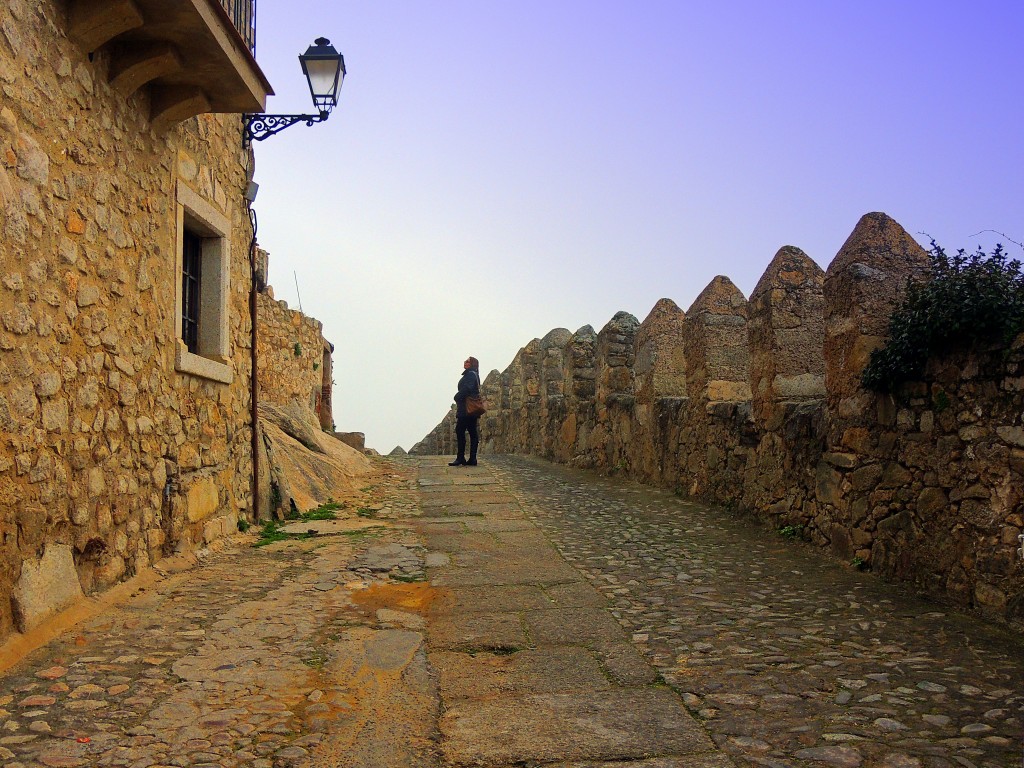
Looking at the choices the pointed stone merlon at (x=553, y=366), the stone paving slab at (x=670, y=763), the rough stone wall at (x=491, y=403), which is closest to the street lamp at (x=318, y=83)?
the stone paving slab at (x=670, y=763)

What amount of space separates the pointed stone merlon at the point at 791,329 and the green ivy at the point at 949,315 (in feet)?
5.19

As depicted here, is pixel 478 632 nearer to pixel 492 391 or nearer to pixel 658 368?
pixel 658 368

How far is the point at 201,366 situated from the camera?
585 centimetres

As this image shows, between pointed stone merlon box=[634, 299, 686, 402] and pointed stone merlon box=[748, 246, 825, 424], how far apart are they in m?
2.70

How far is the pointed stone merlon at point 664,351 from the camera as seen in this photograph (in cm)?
970

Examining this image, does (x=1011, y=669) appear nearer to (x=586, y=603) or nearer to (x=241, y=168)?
(x=586, y=603)

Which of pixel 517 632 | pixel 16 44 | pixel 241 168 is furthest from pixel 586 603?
pixel 241 168

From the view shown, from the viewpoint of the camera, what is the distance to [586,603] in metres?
4.57

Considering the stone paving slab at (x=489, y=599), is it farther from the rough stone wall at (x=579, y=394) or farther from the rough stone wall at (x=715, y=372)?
the rough stone wall at (x=579, y=394)

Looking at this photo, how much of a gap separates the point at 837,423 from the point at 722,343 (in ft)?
8.19

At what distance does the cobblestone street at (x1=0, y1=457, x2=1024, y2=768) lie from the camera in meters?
2.68

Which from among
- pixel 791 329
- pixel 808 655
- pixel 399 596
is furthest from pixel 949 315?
pixel 399 596

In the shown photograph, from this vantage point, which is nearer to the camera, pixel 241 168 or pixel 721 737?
pixel 721 737

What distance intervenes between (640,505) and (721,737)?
556cm
